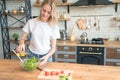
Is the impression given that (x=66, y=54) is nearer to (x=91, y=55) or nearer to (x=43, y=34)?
(x=91, y=55)

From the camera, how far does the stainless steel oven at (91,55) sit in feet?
11.7

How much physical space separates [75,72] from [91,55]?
182 cm

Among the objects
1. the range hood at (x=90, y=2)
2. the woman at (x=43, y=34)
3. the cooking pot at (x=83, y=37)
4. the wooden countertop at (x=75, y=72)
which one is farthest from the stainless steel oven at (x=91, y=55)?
the wooden countertop at (x=75, y=72)

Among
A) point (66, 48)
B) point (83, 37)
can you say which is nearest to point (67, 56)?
point (66, 48)

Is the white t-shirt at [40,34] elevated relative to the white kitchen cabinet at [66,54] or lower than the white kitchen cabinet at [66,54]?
elevated

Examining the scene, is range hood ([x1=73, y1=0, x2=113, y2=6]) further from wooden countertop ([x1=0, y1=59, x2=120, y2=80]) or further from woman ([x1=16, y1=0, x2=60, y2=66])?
wooden countertop ([x1=0, y1=59, x2=120, y2=80])

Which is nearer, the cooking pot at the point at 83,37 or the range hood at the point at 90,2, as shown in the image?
the range hood at the point at 90,2

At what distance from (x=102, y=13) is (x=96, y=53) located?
0.99 metres

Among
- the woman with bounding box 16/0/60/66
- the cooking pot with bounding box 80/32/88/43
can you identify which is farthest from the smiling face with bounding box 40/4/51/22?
the cooking pot with bounding box 80/32/88/43

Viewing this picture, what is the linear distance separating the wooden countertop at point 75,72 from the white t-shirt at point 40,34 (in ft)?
0.81

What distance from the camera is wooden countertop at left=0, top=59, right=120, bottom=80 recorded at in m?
1.76

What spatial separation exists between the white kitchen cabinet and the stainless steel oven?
0.10 meters

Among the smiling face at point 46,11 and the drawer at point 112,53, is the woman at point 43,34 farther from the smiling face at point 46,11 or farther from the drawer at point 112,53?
the drawer at point 112,53

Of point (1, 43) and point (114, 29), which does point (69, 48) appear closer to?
point (114, 29)
